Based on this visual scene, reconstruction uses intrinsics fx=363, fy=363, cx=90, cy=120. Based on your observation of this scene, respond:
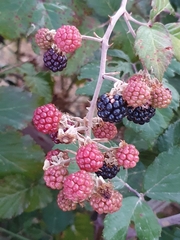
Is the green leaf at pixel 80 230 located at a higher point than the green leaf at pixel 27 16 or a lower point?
lower

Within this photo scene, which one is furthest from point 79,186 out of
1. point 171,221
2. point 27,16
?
point 27,16

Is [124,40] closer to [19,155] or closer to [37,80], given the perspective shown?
[37,80]

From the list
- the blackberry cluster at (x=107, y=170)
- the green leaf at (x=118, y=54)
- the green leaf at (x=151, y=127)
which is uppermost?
the green leaf at (x=118, y=54)

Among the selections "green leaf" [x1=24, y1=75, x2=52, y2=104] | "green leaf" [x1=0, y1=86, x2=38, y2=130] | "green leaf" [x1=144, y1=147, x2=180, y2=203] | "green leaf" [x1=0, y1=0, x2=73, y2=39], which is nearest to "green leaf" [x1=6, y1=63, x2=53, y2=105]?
"green leaf" [x1=24, y1=75, x2=52, y2=104]

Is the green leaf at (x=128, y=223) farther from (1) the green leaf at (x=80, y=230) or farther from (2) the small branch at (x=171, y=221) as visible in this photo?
(1) the green leaf at (x=80, y=230)

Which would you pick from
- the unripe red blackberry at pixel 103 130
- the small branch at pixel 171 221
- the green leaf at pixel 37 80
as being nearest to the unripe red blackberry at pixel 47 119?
the unripe red blackberry at pixel 103 130

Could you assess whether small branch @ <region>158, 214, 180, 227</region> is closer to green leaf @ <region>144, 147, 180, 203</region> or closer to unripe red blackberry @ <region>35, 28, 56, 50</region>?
green leaf @ <region>144, 147, 180, 203</region>

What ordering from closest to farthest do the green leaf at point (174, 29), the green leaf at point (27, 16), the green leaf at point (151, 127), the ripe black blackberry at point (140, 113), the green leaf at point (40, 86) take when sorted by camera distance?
the ripe black blackberry at point (140, 113) < the green leaf at point (174, 29) < the green leaf at point (151, 127) < the green leaf at point (27, 16) < the green leaf at point (40, 86)

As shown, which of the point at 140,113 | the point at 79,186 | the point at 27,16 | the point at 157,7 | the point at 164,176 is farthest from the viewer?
the point at 27,16
